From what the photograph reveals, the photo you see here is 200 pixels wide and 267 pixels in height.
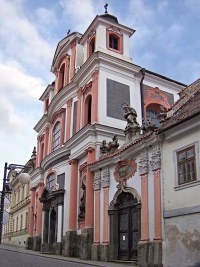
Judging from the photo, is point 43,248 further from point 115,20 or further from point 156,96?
point 115,20

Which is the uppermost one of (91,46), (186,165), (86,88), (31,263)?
(91,46)

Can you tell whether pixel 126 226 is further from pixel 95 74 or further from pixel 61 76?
pixel 61 76

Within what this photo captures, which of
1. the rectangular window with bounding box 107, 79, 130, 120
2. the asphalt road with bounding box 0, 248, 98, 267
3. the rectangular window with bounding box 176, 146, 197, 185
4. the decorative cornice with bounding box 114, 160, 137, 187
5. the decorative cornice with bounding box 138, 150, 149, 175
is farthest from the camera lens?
the rectangular window with bounding box 107, 79, 130, 120

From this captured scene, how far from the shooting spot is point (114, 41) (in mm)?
26797

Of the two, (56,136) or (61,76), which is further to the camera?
(61,76)

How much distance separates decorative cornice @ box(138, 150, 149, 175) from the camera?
16266 millimetres

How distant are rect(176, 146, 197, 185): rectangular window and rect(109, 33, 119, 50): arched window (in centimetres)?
1409

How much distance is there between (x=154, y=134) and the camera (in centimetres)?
1539

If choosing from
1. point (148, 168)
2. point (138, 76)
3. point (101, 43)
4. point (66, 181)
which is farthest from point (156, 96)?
point (148, 168)

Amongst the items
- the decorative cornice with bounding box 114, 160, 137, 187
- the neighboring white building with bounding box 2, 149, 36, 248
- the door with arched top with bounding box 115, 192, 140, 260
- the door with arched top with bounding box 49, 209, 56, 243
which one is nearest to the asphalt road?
the door with arched top with bounding box 115, 192, 140, 260

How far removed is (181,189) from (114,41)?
15.7 m

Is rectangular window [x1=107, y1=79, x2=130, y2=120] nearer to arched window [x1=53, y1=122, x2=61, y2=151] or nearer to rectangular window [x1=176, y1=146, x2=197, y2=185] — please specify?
arched window [x1=53, y1=122, x2=61, y2=151]

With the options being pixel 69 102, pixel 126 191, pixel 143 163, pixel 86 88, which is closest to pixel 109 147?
pixel 126 191

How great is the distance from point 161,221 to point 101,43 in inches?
579
